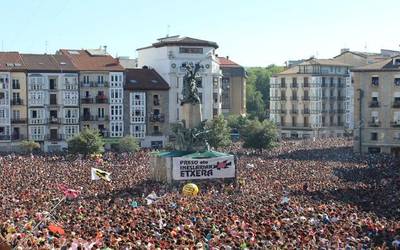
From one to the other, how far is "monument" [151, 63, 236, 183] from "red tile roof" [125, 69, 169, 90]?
35.3m

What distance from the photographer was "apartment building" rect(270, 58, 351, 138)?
11081 cm

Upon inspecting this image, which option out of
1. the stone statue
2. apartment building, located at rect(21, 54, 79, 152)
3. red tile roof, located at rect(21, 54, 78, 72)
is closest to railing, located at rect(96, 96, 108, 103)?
apartment building, located at rect(21, 54, 79, 152)

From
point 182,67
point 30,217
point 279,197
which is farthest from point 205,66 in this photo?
point 30,217

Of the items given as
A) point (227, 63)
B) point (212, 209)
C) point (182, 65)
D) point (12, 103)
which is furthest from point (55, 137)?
point (212, 209)

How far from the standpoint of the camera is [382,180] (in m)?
46.8

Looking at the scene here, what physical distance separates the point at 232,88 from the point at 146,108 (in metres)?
40.1

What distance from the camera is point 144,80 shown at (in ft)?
292

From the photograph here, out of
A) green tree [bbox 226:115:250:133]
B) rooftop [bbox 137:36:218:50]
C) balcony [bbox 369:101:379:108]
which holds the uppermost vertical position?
rooftop [bbox 137:36:218:50]

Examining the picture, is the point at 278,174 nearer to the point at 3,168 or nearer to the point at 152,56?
the point at 3,168

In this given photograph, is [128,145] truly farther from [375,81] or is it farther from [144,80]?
[375,81]

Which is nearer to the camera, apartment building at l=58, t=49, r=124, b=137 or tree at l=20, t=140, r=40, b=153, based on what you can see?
tree at l=20, t=140, r=40, b=153

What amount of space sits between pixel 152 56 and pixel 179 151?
1811 inches

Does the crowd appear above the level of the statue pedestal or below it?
below

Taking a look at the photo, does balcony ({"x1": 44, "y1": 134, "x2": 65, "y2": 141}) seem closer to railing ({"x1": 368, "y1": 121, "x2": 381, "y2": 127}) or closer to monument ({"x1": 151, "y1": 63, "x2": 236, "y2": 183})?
railing ({"x1": 368, "y1": 121, "x2": 381, "y2": 127})
